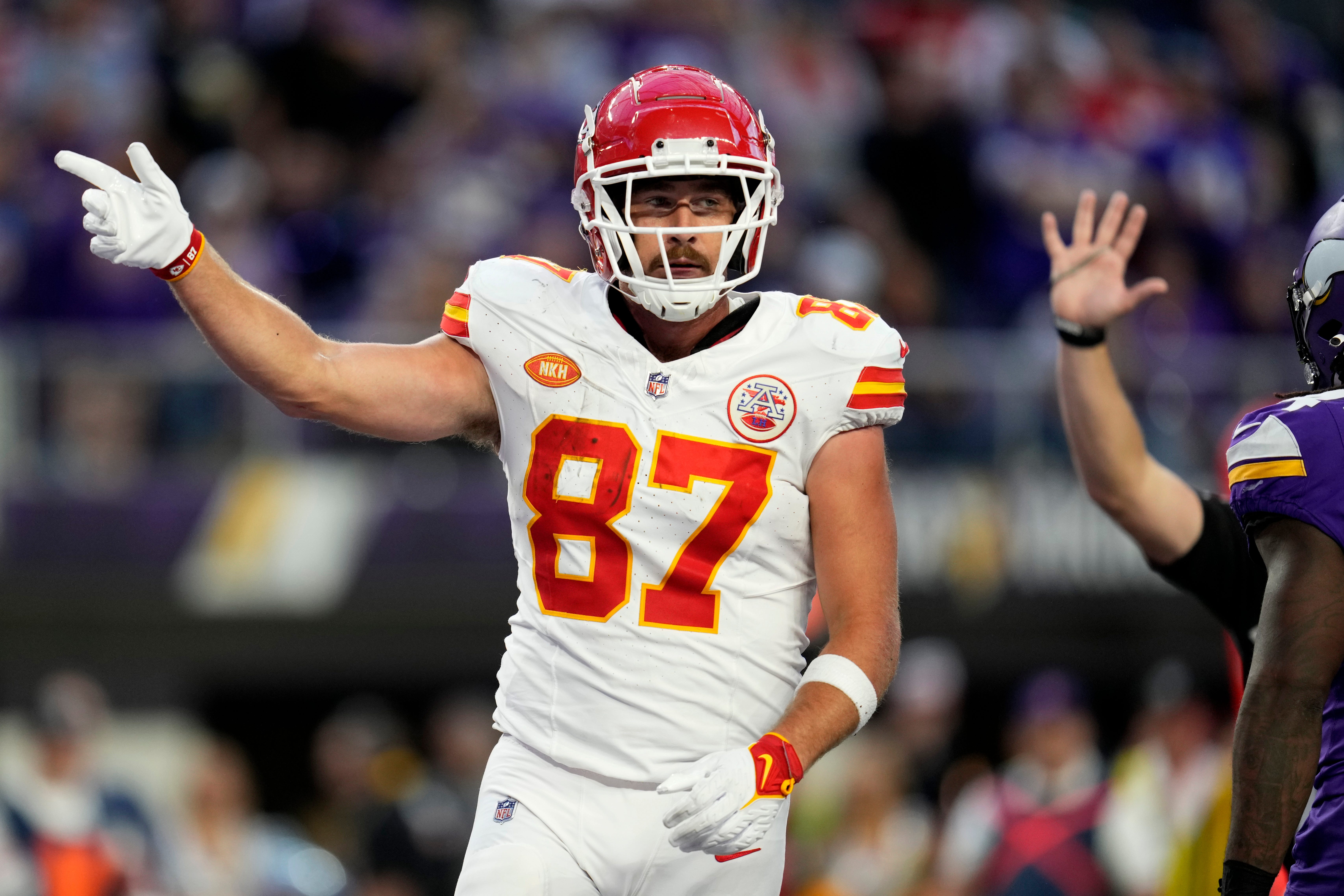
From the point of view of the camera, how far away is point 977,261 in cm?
1120

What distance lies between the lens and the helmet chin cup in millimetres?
3445

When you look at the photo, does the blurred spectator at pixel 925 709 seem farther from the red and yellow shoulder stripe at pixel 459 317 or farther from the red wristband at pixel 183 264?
the red wristband at pixel 183 264

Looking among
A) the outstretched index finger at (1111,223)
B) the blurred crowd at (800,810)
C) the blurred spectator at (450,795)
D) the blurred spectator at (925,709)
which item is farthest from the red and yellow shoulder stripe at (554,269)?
the blurred spectator at (925,709)

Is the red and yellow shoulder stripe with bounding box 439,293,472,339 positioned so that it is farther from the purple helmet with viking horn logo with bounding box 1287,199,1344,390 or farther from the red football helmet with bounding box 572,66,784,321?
the purple helmet with viking horn logo with bounding box 1287,199,1344,390

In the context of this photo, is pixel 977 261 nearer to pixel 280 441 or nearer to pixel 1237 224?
pixel 1237 224

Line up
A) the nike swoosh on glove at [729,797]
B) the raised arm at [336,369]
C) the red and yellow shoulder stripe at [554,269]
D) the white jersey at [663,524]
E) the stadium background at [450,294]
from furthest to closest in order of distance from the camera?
the stadium background at [450,294] → the red and yellow shoulder stripe at [554,269] → the white jersey at [663,524] → the raised arm at [336,369] → the nike swoosh on glove at [729,797]

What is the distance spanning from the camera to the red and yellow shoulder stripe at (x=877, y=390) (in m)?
3.46

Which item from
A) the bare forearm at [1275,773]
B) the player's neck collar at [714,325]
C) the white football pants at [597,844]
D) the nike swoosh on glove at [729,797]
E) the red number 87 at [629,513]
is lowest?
the white football pants at [597,844]

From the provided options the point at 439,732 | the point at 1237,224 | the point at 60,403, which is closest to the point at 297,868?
the point at 439,732

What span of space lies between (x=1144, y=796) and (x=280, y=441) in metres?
4.41

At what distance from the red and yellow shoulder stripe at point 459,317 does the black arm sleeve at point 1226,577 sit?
1.78 m

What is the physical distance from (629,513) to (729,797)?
623 mm

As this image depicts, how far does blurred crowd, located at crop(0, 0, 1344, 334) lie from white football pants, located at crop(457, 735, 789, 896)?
19.7 ft

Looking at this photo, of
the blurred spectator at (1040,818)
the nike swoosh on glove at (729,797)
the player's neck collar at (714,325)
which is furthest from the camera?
the blurred spectator at (1040,818)
